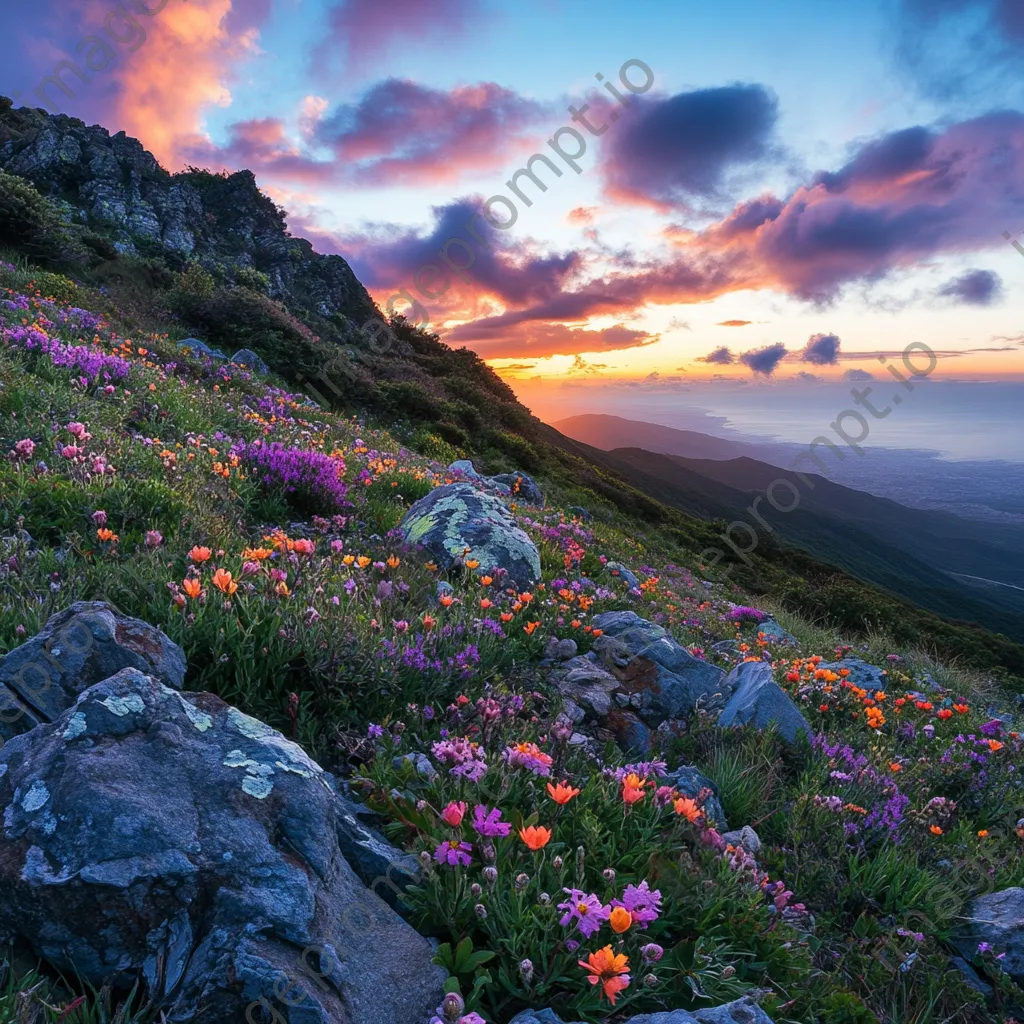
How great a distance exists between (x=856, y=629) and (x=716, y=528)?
13.1 m

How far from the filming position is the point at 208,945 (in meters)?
1.88

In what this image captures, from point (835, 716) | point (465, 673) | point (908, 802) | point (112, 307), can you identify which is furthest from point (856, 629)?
point (112, 307)

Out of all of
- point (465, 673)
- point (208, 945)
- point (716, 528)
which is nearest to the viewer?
point (208, 945)

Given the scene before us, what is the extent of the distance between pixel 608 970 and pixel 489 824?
69cm

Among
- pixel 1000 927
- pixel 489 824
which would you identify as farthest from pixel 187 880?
pixel 1000 927

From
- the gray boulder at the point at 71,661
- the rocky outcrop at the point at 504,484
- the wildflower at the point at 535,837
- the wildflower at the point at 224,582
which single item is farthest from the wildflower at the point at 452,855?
the rocky outcrop at the point at 504,484

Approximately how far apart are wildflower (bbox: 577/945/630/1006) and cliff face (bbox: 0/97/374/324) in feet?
116

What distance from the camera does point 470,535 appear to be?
724cm

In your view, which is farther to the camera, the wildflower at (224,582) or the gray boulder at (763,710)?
the gray boulder at (763,710)

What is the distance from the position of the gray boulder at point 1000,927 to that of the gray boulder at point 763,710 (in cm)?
156

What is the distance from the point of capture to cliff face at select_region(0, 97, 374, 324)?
1464 inches

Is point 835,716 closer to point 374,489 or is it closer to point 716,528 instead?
point 374,489

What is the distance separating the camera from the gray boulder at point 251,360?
17.8 m

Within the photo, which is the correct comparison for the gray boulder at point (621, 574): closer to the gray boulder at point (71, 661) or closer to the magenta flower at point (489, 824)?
the magenta flower at point (489, 824)
